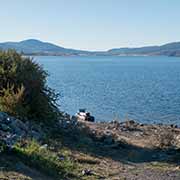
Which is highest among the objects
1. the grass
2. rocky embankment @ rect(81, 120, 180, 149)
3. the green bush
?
the green bush

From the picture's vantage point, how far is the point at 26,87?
67.8 feet

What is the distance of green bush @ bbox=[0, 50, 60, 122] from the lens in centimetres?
1972

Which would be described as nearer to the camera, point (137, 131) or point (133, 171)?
point (133, 171)

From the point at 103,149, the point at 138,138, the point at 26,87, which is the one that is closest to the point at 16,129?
the point at 103,149

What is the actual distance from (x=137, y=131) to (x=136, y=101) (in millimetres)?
24906

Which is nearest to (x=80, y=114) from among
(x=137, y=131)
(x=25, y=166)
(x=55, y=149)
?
(x=137, y=131)

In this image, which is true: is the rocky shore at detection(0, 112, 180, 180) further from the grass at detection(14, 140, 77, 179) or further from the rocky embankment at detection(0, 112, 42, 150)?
the grass at detection(14, 140, 77, 179)

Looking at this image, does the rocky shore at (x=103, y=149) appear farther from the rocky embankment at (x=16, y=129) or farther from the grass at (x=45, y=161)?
the grass at (x=45, y=161)

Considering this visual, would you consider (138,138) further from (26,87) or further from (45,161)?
(45,161)

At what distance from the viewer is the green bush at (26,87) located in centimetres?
1972

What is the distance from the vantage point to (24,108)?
19562 millimetres

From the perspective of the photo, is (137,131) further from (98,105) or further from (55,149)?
(98,105)

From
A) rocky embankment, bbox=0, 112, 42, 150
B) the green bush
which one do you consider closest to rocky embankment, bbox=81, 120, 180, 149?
the green bush

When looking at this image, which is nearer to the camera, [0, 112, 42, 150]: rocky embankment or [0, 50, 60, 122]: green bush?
[0, 112, 42, 150]: rocky embankment
